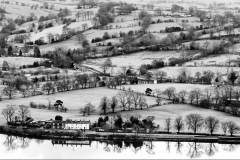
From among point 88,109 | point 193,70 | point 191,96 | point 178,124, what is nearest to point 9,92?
point 88,109

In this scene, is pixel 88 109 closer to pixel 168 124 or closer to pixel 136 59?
pixel 168 124

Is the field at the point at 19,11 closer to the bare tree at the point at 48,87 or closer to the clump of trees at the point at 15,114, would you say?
the bare tree at the point at 48,87

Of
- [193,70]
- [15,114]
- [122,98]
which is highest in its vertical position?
[193,70]

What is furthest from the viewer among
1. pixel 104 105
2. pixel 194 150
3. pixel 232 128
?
pixel 104 105

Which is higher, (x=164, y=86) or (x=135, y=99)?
(x=164, y=86)

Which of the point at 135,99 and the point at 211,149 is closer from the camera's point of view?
the point at 211,149

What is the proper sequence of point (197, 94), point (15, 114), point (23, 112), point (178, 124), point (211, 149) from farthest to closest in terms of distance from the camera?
point (197, 94) < point (15, 114) < point (23, 112) < point (178, 124) < point (211, 149)
